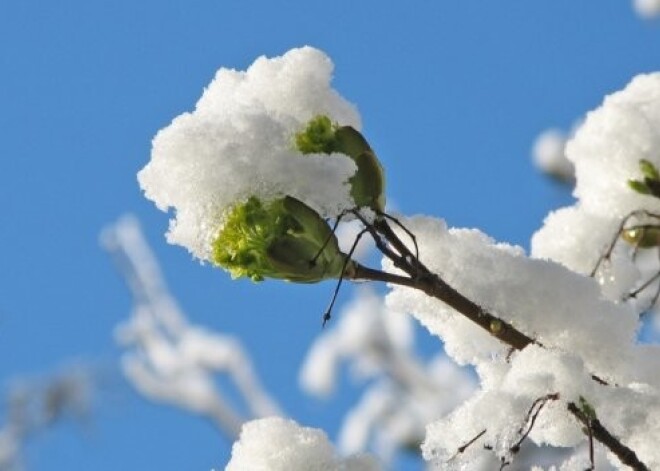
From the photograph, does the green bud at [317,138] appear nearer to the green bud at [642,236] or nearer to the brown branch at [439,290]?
the brown branch at [439,290]

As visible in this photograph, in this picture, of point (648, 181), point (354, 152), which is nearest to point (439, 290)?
point (354, 152)

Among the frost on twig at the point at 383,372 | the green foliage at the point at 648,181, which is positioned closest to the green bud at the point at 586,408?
the green foliage at the point at 648,181

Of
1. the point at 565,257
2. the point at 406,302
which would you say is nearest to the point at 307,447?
the point at 406,302

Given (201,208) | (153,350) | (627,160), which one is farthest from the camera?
(153,350)

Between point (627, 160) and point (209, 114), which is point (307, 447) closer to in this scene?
point (209, 114)

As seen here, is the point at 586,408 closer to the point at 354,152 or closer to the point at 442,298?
the point at 442,298

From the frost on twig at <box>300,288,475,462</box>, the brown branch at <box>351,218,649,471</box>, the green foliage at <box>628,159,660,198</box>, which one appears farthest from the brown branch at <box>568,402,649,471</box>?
the frost on twig at <box>300,288,475,462</box>
